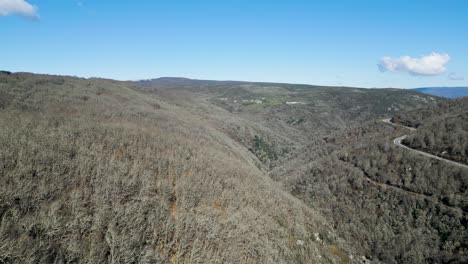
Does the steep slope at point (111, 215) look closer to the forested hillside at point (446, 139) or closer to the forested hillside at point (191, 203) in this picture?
the forested hillside at point (191, 203)

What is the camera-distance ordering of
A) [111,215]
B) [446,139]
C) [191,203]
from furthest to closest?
[446,139]
[191,203]
[111,215]

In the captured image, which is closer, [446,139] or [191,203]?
[191,203]

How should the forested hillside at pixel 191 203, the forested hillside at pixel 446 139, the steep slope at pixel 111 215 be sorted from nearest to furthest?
the steep slope at pixel 111 215
the forested hillside at pixel 191 203
the forested hillside at pixel 446 139

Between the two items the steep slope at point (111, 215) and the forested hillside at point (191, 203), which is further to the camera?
the forested hillside at point (191, 203)

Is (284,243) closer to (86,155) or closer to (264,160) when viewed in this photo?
(86,155)

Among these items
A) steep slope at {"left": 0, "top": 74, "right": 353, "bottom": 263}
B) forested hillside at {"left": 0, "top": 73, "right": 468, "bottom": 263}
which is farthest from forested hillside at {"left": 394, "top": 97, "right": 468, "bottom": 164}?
steep slope at {"left": 0, "top": 74, "right": 353, "bottom": 263}

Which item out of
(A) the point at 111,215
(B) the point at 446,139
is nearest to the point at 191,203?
(A) the point at 111,215

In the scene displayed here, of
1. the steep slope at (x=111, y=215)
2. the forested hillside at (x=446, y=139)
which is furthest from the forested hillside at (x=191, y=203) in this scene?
the forested hillside at (x=446, y=139)

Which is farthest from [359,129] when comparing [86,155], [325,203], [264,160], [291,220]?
[86,155]

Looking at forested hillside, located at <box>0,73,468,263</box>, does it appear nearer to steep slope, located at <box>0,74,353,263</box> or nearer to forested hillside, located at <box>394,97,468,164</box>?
steep slope, located at <box>0,74,353,263</box>

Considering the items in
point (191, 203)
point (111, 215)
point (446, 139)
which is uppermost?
point (111, 215)

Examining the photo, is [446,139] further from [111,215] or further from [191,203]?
[111,215]
